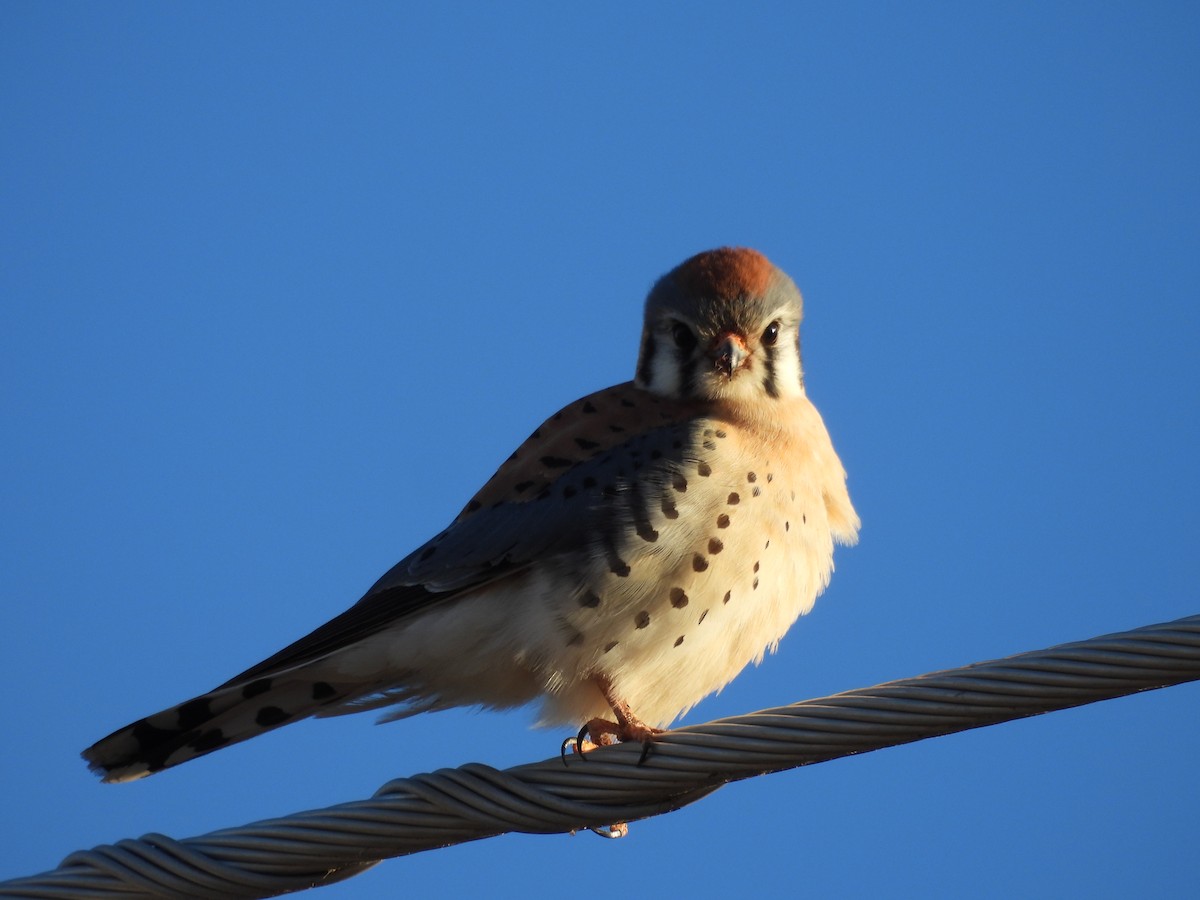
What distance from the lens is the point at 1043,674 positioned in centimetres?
248

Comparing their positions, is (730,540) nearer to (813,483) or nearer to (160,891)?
(813,483)

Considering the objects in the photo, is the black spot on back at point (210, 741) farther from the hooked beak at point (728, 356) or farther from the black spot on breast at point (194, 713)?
the hooked beak at point (728, 356)

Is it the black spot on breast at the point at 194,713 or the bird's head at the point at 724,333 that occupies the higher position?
the bird's head at the point at 724,333

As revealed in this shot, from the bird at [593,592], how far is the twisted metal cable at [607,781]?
83 cm

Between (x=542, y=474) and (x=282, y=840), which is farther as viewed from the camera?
(x=542, y=474)

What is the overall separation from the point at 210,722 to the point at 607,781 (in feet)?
4.49

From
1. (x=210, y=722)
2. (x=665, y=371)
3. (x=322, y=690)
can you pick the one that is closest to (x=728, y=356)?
(x=665, y=371)

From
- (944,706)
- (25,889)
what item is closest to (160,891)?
(25,889)

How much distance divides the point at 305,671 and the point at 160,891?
1195mm

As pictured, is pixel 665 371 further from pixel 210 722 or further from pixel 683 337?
pixel 210 722

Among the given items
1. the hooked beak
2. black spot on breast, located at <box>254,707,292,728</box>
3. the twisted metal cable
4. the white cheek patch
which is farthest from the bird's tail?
the hooked beak

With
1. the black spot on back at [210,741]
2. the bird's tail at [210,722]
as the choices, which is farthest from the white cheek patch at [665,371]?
the black spot on back at [210,741]

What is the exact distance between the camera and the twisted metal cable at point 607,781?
97.0 inches

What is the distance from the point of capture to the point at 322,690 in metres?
4.04
